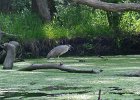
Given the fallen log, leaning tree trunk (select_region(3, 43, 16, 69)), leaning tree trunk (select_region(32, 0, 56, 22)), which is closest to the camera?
the fallen log

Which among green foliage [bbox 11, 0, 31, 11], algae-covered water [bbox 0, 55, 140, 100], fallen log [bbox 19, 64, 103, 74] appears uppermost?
green foliage [bbox 11, 0, 31, 11]

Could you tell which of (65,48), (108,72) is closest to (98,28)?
(65,48)

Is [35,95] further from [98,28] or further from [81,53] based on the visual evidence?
[98,28]

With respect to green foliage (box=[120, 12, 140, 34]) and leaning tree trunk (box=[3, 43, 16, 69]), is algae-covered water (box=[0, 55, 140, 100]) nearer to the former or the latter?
leaning tree trunk (box=[3, 43, 16, 69])

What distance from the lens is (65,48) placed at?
899cm

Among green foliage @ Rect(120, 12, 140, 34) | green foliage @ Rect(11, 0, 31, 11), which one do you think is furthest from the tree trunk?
green foliage @ Rect(11, 0, 31, 11)

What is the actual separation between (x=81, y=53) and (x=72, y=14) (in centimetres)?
246

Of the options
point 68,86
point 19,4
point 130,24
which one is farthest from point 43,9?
point 68,86

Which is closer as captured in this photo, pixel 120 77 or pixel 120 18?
pixel 120 77

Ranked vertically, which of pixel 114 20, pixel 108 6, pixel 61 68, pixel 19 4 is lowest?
pixel 61 68

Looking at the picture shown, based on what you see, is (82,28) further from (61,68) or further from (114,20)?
(61,68)

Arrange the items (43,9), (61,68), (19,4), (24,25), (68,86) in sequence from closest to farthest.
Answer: (68,86) → (61,68) → (24,25) → (43,9) → (19,4)

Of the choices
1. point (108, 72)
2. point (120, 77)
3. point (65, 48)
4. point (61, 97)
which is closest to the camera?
point (61, 97)

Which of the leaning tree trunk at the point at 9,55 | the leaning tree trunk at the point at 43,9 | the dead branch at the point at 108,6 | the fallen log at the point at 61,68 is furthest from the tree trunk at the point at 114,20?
the dead branch at the point at 108,6
